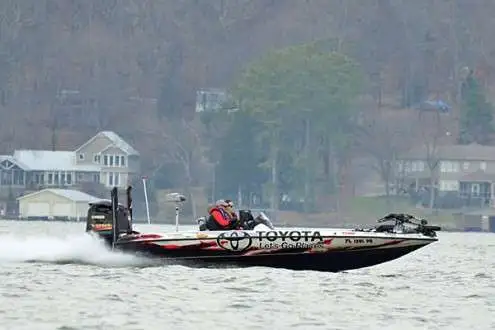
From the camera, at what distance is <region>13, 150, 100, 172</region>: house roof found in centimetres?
12494

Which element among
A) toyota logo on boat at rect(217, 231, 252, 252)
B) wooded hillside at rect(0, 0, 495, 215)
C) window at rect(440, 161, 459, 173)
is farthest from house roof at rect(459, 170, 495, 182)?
toyota logo on boat at rect(217, 231, 252, 252)

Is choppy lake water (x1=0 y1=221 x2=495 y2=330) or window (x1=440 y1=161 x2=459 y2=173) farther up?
window (x1=440 y1=161 x2=459 y2=173)

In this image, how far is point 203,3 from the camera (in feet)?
500

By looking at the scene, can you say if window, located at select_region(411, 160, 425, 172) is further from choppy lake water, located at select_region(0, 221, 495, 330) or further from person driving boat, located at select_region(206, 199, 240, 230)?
person driving boat, located at select_region(206, 199, 240, 230)

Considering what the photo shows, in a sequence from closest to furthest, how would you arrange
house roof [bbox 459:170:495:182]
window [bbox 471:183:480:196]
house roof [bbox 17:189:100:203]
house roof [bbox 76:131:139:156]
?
house roof [bbox 17:189:100:203] → window [bbox 471:183:480:196] → house roof [bbox 459:170:495:182] → house roof [bbox 76:131:139:156]

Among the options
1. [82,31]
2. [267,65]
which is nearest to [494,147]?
[267,65]

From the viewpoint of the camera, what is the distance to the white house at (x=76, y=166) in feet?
407

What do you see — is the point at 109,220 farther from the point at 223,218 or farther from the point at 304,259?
the point at 304,259

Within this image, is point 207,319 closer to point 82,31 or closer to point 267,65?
point 267,65

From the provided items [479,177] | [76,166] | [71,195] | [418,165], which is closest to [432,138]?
[418,165]

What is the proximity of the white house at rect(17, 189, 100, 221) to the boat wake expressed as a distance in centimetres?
7226

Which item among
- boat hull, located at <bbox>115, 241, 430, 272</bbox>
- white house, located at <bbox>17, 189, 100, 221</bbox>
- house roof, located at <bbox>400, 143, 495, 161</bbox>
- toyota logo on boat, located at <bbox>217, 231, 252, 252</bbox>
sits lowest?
boat hull, located at <bbox>115, 241, 430, 272</bbox>

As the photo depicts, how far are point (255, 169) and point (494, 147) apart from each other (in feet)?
51.6

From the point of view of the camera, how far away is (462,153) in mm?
122625
